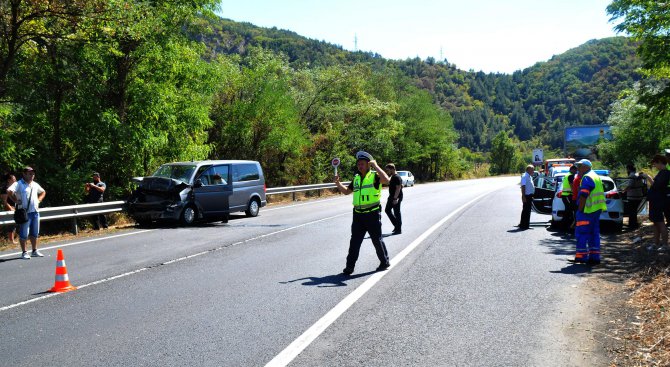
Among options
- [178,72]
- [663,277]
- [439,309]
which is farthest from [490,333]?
[178,72]

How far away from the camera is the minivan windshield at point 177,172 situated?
16906mm

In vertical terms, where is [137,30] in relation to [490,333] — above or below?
above

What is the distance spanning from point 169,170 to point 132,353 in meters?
13.0

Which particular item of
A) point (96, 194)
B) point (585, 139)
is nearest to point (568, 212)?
point (96, 194)

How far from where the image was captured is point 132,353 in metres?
4.83

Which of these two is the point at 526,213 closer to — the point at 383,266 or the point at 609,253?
the point at 609,253

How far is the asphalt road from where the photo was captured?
481 cm

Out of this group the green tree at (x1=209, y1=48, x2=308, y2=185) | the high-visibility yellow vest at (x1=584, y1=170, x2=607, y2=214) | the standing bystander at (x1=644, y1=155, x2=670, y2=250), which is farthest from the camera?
the green tree at (x1=209, y1=48, x2=308, y2=185)

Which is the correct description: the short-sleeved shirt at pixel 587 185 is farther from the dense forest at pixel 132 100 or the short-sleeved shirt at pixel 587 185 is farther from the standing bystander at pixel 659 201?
the dense forest at pixel 132 100

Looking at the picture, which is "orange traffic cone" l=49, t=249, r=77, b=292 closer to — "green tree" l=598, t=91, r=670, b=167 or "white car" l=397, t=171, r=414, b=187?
"white car" l=397, t=171, r=414, b=187

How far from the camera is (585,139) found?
6072 cm

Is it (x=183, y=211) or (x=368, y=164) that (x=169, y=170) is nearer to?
(x=183, y=211)

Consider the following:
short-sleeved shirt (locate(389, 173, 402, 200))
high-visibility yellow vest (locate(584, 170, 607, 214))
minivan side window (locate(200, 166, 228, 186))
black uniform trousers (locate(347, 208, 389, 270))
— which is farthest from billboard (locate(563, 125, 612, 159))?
black uniform trousers (locate(347, 208, 389, 270))

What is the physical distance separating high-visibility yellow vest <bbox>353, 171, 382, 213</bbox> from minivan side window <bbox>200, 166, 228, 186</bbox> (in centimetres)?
975
